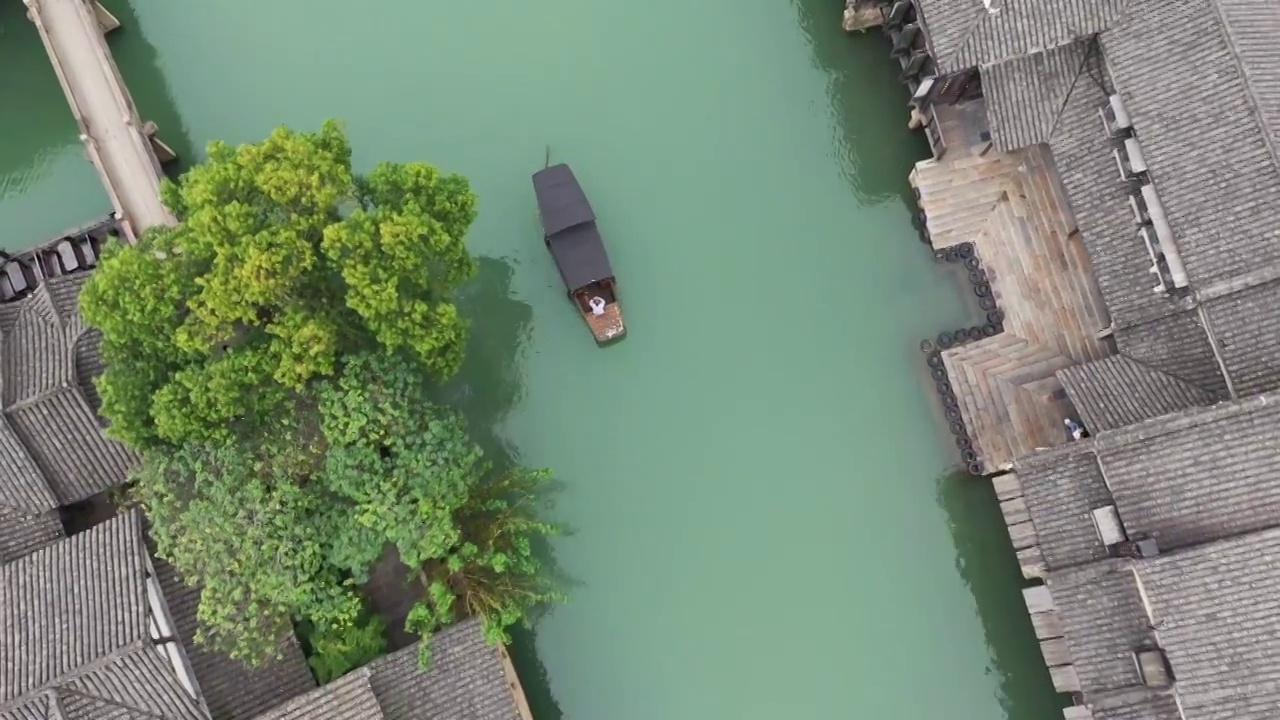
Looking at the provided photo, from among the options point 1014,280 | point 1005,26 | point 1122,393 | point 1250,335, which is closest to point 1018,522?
point 1122,393

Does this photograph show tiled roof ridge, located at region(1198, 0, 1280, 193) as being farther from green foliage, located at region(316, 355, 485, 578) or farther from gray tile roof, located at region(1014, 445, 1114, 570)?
green foliage, located at region(316, 355, 485, 578)

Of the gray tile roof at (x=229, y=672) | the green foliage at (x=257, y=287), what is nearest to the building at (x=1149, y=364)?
the green foliage at (x=257, y=287)

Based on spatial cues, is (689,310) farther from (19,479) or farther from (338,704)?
(19,479)

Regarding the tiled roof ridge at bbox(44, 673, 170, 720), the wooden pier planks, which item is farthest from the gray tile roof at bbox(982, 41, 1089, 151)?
the tiled roof ridge at bbox(44, 673, 170, 720)

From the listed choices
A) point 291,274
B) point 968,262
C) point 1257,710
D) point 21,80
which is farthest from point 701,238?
point 21,80

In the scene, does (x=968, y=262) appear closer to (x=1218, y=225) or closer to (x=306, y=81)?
(x=1218, y=225)

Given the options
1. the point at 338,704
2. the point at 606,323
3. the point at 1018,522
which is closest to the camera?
the point at 338,704
